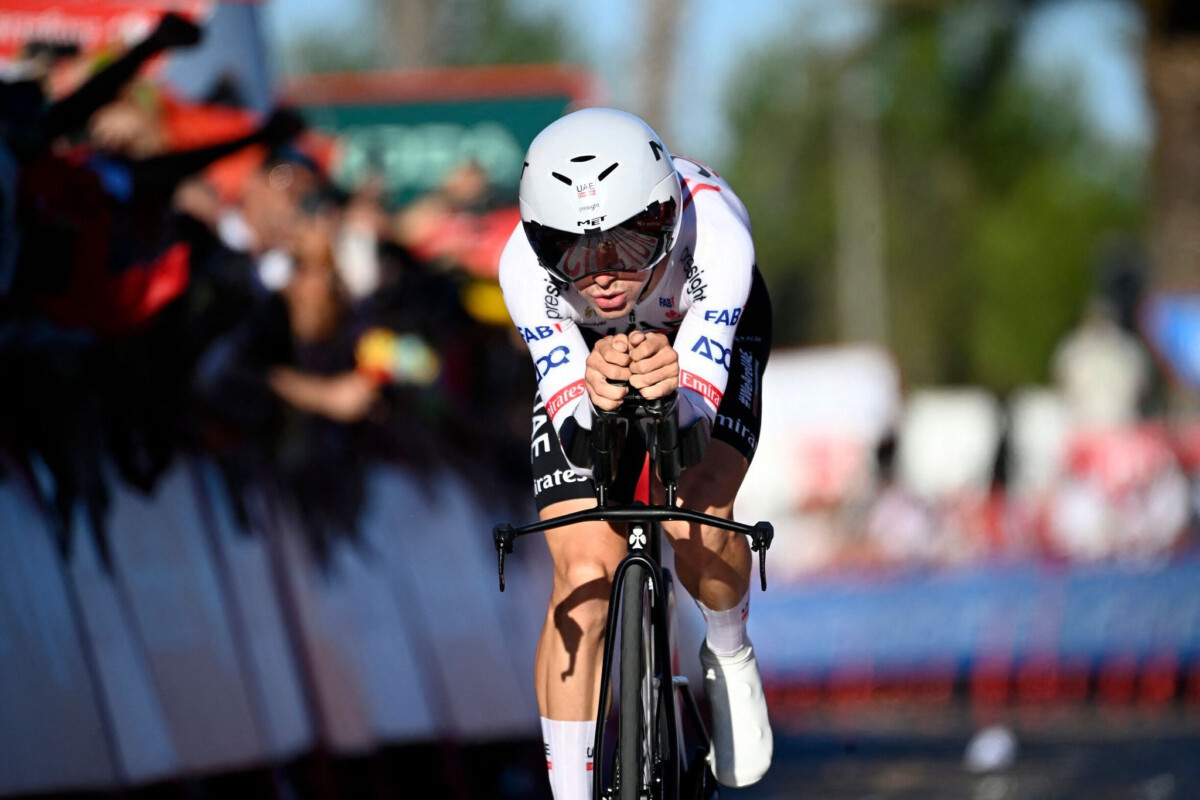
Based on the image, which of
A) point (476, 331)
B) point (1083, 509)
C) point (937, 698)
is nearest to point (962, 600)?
point (937, 698)

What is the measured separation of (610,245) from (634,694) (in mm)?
1168

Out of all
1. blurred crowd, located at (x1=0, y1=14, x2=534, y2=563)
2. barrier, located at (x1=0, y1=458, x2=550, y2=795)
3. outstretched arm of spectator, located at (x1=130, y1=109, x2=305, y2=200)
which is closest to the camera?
barrier, located at (x1=0, y1=458, x2=550, y2=795)

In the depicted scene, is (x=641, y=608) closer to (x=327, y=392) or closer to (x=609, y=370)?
(x=609, y=370)

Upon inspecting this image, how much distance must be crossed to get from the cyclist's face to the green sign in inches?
358

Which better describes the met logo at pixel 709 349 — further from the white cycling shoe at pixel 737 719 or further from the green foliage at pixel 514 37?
the green foliage at pixel 514 37

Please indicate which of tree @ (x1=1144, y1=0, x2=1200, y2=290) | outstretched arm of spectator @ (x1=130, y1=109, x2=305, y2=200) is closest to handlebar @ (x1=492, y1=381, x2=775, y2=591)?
outstretched arm of spectator @ (x1=130, y1=109, x2=305, y2=200)

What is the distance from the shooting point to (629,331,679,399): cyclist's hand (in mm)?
4496

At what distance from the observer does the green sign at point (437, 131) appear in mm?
14141

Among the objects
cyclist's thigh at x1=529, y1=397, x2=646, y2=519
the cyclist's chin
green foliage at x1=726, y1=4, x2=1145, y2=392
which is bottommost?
green foliage at x1=726, y1=4, x2=1145, y2=392

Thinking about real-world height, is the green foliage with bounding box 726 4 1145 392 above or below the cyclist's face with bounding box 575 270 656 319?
below

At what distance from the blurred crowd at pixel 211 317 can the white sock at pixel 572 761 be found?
2039 mm

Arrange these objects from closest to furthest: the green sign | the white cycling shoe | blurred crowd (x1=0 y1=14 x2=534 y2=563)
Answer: the white cycling shoe, blurred crowd (x1=0 y1=14 x2=534 y2=563), the green sign

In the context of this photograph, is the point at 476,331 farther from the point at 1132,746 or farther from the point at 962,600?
the point at 962,600

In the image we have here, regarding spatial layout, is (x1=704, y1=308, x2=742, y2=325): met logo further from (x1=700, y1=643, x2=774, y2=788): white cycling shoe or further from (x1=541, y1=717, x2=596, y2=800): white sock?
(x1=541, y1=717, x2=596, y2=800): white sock
